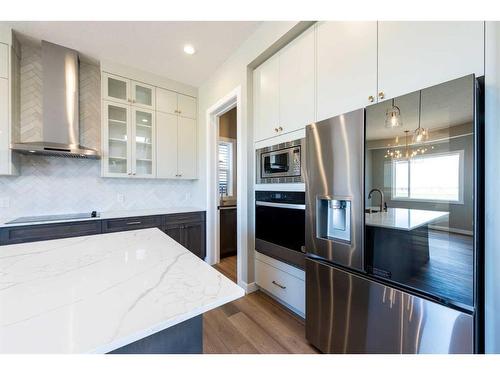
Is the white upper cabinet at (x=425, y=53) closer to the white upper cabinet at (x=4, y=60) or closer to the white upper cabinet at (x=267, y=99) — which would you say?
the white upper cabinet at (x=267, y=99)

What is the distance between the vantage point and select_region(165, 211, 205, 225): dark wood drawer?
283 cm

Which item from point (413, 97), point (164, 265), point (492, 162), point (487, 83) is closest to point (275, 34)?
point (413, 97)

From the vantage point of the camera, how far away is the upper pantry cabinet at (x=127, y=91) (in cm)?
264

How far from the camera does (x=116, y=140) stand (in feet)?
9.08

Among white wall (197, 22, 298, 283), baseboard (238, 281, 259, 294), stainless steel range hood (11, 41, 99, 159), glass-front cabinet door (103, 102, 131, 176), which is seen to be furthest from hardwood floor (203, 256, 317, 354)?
stainless steel range hood (11, 41, 99, 159)

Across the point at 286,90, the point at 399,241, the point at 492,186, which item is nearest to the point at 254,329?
the point at 399,241

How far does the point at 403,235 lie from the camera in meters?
1.03

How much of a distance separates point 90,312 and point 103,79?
118 inches

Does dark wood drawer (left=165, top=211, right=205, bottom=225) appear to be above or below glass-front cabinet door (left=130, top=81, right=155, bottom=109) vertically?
below

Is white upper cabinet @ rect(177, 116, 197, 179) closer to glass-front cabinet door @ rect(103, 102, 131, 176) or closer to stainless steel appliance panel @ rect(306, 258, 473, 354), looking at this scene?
glass-front cabinet door @ rect(103, 102, 131, 176)

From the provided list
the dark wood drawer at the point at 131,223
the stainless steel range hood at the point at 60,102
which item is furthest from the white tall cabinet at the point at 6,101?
the dark wood drawer at the point at 131,223

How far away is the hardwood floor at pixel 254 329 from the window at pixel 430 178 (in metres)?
1.26

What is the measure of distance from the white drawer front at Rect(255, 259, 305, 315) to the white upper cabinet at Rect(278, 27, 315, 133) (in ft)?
4.36

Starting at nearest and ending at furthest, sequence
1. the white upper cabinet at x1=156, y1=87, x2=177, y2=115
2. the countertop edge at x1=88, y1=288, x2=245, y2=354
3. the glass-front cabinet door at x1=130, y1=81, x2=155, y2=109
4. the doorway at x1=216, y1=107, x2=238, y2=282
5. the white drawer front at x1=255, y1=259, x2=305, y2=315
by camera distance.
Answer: the countertop edge at x1=88, y1=288, x2=245, y2=354
the white drawer front at x1=255, y1=259, x2=305, y2=315
the glass-front cabinet door at x1=130, y1=81, x2=155, y2=109
the white upper cabinet at x1=156, y1=87, x2=177, y2=115
the doorway at x1=216, y1=107, x2=238, y2=282
